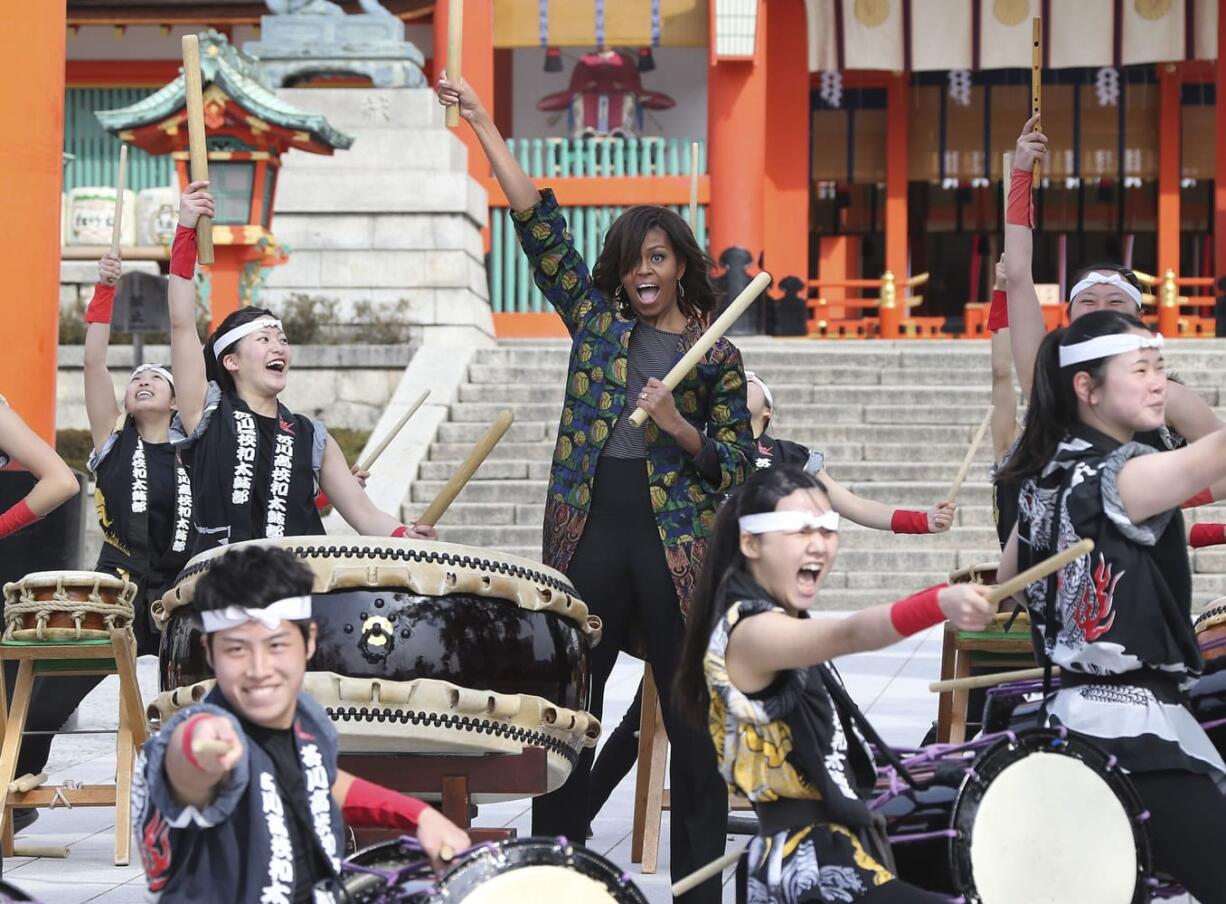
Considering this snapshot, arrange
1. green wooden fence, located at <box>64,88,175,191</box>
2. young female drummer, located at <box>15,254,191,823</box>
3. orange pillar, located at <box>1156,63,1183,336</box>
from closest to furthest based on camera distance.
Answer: young female drummer, located at <box>15,254,191,823</box> < green wooden fence, located at <box>64,88,175,191</box> < orange pillar, located at <box>1156,63,1183,336</box>

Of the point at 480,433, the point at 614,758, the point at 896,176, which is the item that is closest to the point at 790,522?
the point at 614,758

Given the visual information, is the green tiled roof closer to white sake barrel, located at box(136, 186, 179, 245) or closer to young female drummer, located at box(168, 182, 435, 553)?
white sake barrel, located at box(136, 186, 179, 245)

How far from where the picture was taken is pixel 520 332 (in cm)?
1661

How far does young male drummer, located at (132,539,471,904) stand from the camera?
2936 millimetres

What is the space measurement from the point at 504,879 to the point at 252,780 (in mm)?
409

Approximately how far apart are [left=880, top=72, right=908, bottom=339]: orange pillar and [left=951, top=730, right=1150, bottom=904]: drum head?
15.2 metres

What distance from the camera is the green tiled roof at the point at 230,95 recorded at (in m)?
12.2

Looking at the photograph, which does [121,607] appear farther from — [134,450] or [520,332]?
[520,332]

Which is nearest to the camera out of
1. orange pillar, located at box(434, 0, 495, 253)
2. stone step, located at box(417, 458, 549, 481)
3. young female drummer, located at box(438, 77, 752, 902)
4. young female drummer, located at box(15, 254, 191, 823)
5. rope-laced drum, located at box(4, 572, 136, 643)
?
young female drummer, located at box(438, 77, 752, 902)

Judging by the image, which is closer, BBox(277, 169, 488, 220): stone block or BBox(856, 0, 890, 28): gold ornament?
BBox(277, 169, 488, 220): stone block

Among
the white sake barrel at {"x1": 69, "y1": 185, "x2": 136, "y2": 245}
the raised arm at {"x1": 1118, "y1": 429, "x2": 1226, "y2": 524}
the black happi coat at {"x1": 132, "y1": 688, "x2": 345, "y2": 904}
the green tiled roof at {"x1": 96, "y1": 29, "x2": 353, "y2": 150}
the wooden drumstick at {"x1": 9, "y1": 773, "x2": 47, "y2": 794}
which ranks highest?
the green tiled roof at {"x1": 96, "y1": 29, "x2": 353, "y2": 150}

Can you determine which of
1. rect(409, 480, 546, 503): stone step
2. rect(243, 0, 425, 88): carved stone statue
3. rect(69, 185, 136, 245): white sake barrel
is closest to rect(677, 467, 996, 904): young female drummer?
rect(409, 480, 546, 503): stone step

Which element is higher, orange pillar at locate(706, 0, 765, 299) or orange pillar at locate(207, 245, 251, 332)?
orange pillar at locate(706, 0, 765, 299)

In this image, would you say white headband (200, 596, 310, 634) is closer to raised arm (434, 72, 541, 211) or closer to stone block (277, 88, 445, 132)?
raised arm (434, 72, 541, 211)
